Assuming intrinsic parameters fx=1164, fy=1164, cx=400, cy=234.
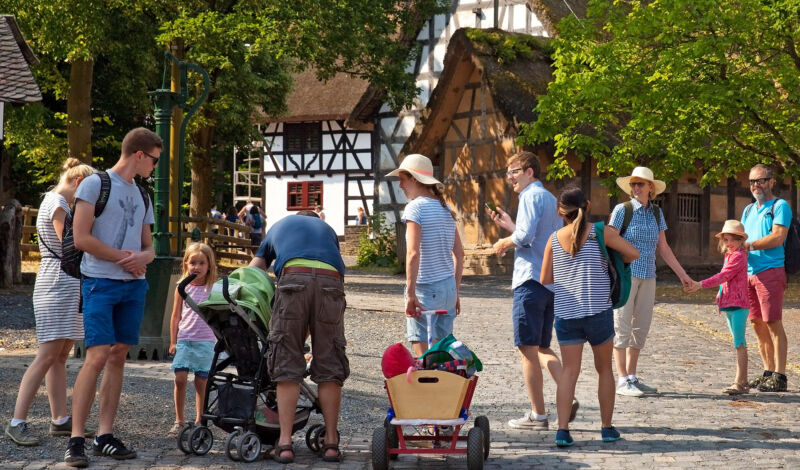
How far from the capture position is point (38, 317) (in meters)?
7.46

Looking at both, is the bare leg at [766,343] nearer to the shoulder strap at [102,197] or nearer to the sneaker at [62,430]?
the sneaker at [62,430]

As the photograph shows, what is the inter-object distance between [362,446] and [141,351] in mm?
4765

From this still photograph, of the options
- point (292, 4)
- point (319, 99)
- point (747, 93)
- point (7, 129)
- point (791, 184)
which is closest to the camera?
point (747, 93)

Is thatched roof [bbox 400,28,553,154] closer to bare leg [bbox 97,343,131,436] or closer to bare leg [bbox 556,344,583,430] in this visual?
bare leg [bbox 556,344,583,430]

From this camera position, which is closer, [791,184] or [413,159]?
[413,159]

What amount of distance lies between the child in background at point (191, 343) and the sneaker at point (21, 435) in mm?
894

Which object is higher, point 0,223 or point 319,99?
point 319,99

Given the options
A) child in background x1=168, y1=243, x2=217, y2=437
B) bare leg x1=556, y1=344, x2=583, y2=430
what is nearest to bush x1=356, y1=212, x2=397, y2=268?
child in background x1=168, y1=243, x2=217, y2=437

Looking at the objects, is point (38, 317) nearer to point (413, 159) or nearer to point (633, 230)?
point (413, 159)

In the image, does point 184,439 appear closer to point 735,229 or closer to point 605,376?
point 605,376

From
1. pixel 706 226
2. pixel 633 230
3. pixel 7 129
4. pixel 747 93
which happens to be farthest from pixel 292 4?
pixel 633 230

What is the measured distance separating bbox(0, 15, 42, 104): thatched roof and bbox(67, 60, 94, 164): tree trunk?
378 centimetres

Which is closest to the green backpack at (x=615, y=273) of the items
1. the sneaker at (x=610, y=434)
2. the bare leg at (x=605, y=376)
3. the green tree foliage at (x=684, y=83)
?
the bare leg at (x=605, y=376)

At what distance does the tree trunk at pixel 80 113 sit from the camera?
25094 mm
